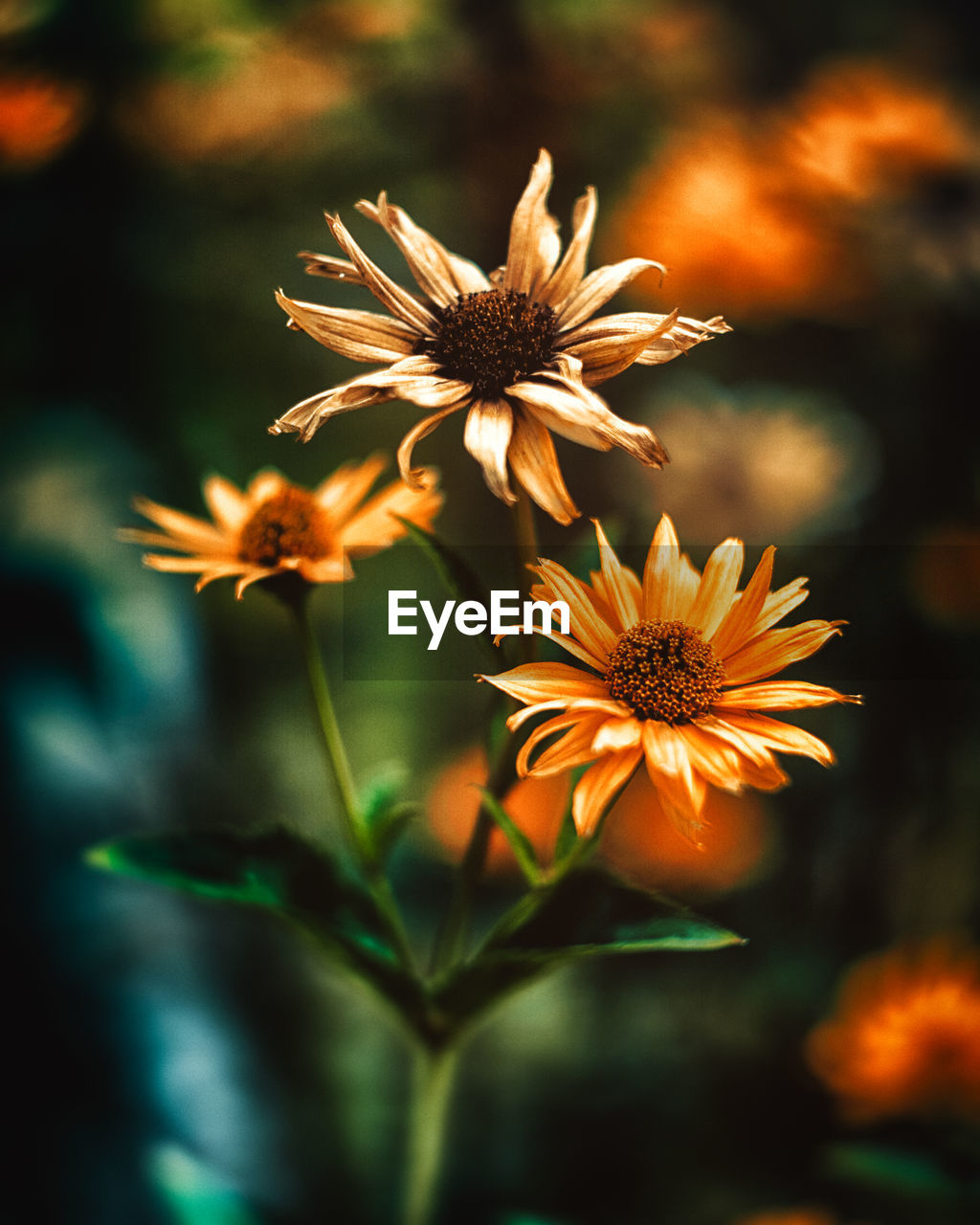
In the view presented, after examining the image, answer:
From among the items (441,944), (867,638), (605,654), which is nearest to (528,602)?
(605,654)

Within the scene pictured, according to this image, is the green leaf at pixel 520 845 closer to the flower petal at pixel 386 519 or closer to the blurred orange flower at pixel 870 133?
the flower petal at pixel 386 519

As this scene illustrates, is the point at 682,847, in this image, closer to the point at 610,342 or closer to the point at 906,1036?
the point at 906,1036

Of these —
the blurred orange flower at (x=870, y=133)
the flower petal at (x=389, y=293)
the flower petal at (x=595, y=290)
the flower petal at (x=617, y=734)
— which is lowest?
the flower petal at (x=617, y=734)

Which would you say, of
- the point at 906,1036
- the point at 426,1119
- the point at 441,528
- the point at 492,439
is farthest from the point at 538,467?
the point at 906,1036

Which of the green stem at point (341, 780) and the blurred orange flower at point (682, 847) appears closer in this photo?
the green stem at point (341, 780)

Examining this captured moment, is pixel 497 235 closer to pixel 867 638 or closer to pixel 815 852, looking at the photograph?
pixel 867 638

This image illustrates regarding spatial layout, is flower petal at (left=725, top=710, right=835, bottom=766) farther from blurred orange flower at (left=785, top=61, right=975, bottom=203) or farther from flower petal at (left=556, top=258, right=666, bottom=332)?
blurred orange flower at (left=785, top=61, right=975, bottom=203)

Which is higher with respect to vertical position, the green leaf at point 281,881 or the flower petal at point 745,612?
the flower petal at point 745,612

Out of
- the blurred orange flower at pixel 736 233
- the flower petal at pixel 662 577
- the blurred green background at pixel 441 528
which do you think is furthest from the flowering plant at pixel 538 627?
the blurred orange flower at pixel 736 233

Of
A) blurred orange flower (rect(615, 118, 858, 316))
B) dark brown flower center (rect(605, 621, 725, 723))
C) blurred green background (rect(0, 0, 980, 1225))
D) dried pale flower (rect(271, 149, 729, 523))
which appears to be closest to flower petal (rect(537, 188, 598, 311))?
dried pale flower (rect(271, 149, 729, 523))
